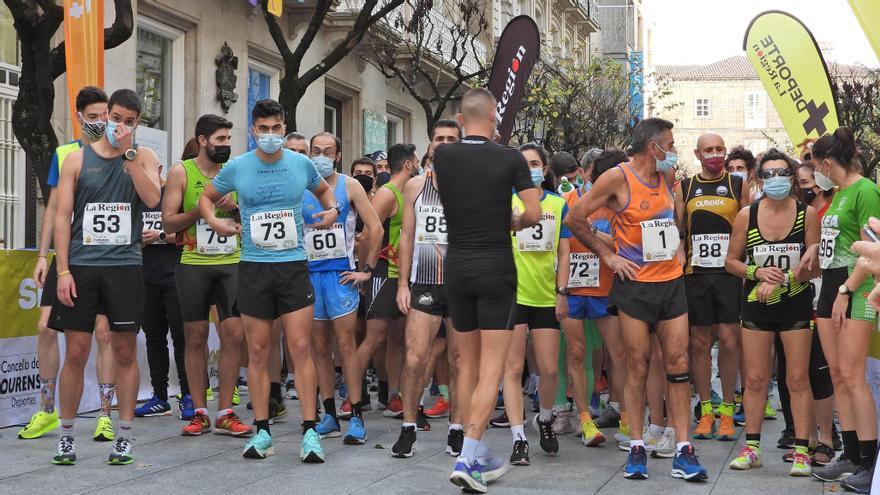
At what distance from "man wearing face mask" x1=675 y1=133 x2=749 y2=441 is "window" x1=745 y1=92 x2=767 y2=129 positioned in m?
101

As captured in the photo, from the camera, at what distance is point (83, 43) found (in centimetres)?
953

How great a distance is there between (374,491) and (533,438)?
2425 mm

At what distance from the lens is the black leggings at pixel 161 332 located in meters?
9.29

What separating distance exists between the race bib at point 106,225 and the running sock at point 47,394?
1637 mm

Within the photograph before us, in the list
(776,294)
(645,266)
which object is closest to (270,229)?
(645,266)

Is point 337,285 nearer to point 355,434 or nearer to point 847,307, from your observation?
point 355,434

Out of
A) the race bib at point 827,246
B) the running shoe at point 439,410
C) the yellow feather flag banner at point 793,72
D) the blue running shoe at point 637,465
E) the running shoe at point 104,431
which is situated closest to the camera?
the race bib at point 827,246

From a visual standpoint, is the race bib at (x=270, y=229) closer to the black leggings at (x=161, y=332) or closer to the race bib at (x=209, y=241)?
the race bib at (x=209, y=241)

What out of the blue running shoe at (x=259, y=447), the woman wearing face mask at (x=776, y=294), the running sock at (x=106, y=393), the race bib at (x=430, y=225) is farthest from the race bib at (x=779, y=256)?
the running sock at (x=106, y=393)

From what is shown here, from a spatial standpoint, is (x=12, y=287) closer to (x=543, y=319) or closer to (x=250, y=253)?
(x=250, y=253)

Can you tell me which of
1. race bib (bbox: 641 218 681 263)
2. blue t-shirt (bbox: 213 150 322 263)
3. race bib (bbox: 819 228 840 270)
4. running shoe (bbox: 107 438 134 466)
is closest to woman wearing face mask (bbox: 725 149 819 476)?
race bib (bbox: 819 228 840 270)

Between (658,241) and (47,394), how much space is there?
169 inches

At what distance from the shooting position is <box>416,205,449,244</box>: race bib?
7680 mm

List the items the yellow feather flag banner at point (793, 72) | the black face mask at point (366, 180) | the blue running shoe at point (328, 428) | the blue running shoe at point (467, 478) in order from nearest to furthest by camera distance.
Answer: the blue running shoe at point (467, 478), the blue running shoe at point (328, 428), the black face mask at point (366, 180), the yellow feather flag banner at point (793, 72)
